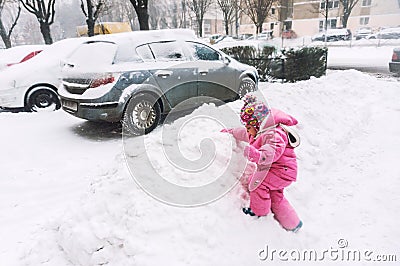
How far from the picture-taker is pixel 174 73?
571 centimetres

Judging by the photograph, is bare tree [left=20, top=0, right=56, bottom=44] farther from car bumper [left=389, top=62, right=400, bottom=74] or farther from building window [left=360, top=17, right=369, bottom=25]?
building window [left=360, top=17, right=369, bottom=25]

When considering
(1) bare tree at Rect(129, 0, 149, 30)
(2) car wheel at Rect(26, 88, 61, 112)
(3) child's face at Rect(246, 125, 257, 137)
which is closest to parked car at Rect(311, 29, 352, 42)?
(1) bare tree at Rect(129, 0, 149, 30)

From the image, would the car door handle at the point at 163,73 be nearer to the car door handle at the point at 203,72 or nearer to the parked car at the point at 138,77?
the parked car at the point at 138,77

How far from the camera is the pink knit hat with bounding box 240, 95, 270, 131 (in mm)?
2504

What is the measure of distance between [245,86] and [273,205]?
479cm

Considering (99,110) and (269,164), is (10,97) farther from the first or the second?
(269,164)

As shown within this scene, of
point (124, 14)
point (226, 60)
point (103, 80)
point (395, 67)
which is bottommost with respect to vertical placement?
point (395, 67)

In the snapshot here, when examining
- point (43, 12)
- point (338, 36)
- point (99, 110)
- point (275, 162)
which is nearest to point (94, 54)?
point (99, 110)

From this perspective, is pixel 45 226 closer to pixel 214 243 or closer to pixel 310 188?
pixel 214 243

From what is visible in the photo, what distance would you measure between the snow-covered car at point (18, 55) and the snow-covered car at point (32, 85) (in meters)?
1.29

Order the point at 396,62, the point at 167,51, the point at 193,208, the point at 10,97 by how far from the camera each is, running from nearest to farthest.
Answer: the point at 193,208, the point at 167,51, the point at 10,97, the point at 396,62

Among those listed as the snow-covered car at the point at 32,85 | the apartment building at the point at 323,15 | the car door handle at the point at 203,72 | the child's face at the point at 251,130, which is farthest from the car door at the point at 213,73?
the apartment building at the point at 323,15

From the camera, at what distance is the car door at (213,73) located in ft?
20.1

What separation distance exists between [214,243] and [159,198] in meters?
0.58
